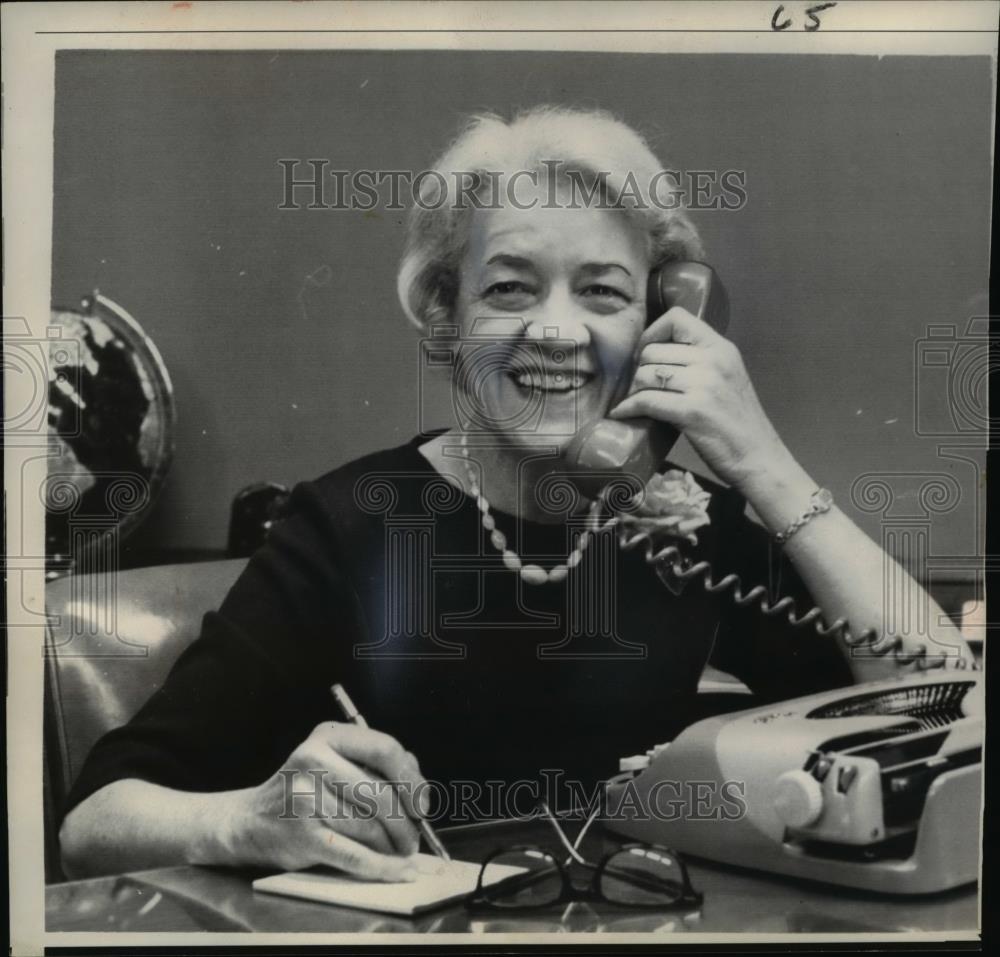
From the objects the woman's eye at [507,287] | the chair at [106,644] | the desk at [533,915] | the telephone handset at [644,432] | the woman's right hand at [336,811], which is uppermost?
the woman's eye at [507,287]

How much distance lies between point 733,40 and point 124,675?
46.1 inches

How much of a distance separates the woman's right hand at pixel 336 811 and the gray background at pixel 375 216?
0.31 m

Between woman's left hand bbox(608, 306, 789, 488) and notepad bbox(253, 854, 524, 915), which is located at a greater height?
woman's left hand bbox(608, 306, 789, 488)

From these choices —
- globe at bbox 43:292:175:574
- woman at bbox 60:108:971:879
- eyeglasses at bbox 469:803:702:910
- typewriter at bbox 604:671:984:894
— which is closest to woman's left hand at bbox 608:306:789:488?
woman at bbox 60:108:971:879

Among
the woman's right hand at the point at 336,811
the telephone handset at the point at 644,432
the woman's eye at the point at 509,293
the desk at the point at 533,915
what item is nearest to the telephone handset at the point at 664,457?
the telephone handset at the point at 644,432

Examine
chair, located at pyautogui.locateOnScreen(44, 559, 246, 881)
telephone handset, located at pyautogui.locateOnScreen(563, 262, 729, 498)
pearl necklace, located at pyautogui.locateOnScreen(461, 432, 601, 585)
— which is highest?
telephone handset, located at pyautogui.locateOnScreen(563, 262, 729, 498)

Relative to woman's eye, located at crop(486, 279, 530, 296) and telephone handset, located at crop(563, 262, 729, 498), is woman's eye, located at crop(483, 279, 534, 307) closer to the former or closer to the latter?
woman's eye, located at crop(486, 279, 530, 296)

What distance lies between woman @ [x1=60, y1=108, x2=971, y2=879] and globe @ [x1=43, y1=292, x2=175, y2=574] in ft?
0.63

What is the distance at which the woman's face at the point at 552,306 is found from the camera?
1471mm

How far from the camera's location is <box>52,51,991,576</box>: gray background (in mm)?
1492

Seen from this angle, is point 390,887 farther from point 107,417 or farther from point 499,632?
point 107,417

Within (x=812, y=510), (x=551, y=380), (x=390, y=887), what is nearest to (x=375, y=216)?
(x=551, y=380)

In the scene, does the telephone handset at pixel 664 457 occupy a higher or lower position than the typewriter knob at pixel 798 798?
higher

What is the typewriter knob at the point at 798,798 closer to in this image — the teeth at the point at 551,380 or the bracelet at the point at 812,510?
the bracelet at the point at 812,510
